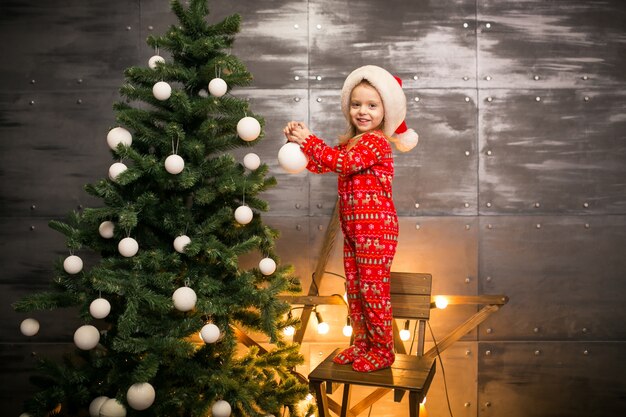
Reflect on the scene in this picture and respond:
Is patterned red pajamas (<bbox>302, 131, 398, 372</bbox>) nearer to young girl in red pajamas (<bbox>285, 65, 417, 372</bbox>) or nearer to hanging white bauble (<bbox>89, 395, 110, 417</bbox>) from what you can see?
young girl in red pajamas (<bbox>285, 65, 417, 372</bbox>)

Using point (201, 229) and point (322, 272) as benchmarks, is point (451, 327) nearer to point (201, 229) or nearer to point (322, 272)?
point (322, 272)

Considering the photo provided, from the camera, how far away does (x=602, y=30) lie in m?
3.23

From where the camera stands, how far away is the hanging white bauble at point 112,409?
2096 mm

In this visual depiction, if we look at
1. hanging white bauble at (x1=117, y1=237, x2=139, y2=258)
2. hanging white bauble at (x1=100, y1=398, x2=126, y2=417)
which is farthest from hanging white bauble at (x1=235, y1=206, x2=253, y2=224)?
hanging white bauble at (x1=100, y1=398, x2=126, y2=417)

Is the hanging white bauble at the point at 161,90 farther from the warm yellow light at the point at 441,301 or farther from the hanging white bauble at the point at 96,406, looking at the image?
the warm yellow light at the point at 441,301

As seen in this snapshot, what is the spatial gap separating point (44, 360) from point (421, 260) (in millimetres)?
2008

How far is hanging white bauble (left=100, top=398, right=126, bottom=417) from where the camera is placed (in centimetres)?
210

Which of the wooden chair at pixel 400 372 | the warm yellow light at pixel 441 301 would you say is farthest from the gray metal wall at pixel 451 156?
the wooden chair at pixel 400 372

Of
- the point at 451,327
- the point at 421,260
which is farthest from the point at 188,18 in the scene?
the point at 451,327

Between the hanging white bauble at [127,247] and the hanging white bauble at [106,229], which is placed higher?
the hanging white bauble at [106,229]

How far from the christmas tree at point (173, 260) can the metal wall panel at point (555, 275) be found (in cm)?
150

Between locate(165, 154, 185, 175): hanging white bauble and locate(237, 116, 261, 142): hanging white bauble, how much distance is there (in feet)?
0.85

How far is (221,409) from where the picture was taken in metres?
2.14

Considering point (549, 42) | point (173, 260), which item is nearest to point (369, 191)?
point (173, 260)
